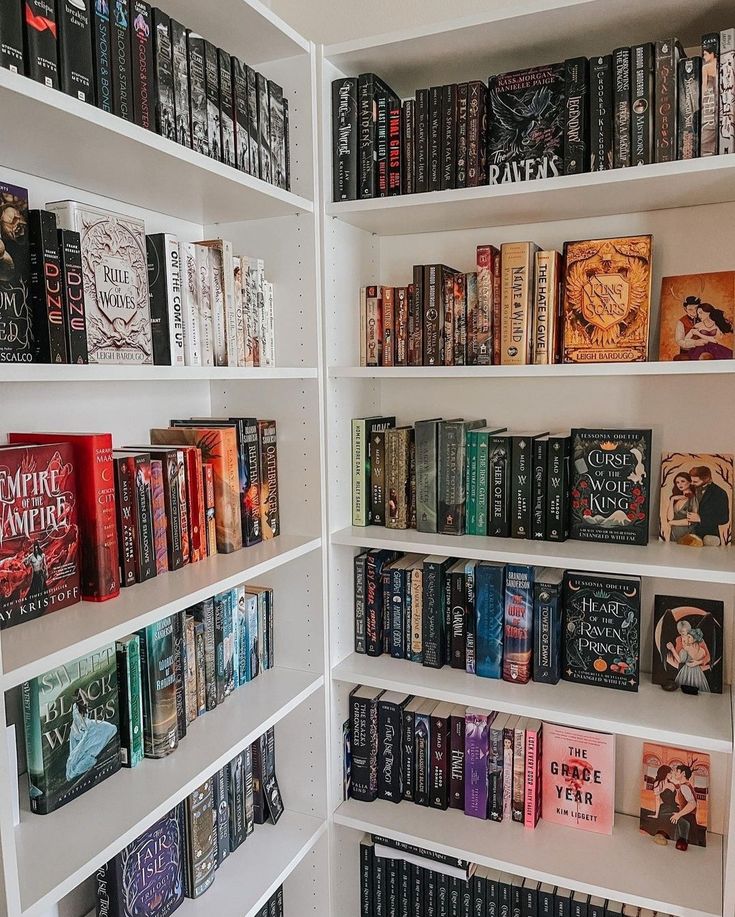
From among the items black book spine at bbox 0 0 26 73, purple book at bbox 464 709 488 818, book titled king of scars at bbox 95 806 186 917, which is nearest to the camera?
black book spine at bbox 0 0 26 73

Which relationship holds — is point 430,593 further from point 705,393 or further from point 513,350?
point 705,393

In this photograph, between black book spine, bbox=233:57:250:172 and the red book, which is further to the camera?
black book spine, bbox=233:57:250:172

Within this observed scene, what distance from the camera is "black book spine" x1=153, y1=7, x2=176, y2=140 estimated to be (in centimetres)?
110

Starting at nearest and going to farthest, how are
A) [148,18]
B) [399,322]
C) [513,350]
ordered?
[148,18], [513,350], [399,322]

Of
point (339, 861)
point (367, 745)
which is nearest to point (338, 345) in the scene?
point (367, 745)

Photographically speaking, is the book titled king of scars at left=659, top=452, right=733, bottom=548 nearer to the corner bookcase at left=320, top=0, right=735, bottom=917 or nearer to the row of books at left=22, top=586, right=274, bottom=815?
the corner bookcase at left=320, top=0, right=735, bottom=917

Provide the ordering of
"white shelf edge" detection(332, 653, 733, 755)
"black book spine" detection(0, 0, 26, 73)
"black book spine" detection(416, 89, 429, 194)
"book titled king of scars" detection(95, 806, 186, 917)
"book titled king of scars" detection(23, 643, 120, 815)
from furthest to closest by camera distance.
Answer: "black book spine" detection(416, 89, 429, 194) → "white shelf edge" detection(332, 653, 733, 755) → "book titled king of scars" detection(95, 806, 186, 917) → "book titled king of scars" detection(23, 643, 120, 815) → "black book spine" detection(0, 0, 26, 73)

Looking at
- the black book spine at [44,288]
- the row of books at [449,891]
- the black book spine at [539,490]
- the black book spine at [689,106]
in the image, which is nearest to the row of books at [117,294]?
the black book spine at [44,288]

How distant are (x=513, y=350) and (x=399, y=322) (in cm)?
27

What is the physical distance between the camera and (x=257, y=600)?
5.03 ft

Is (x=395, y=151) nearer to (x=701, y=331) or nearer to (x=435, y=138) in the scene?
(x=435, y=138)

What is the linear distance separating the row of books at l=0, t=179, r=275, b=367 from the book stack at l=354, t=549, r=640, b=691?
0.61m

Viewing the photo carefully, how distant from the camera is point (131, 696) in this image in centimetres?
120

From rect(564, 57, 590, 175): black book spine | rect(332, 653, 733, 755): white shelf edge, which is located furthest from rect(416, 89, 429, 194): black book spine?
rect(332, 653, 733, 755): white shelf edge
